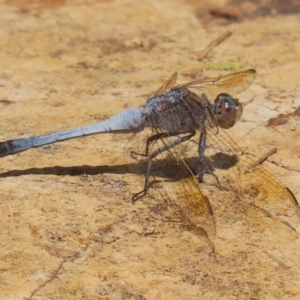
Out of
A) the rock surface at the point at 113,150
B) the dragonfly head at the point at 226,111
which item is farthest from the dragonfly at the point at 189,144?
the rock surface at the point at 113,150

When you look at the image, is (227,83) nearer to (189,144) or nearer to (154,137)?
(189,144)

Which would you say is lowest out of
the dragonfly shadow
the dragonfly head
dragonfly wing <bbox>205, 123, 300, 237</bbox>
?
the dragonfly shadow

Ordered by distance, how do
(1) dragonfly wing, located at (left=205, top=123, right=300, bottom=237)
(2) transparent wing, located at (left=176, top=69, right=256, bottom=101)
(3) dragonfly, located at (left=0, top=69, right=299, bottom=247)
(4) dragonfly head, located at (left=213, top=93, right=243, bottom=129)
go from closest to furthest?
(1) dragonfly wing, located at (left=205, top=123, right=300, bottom=237) → (3) dragonfly, located at (left=0, top=69, right=299, bottom=247) → (4) dragonfly head, located at (left=213, top=93, right=243, bottom=129) → (2) transparent wing, located at (left=176, top=69, right=256, bottom=101)

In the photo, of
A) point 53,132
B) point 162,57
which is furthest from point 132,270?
point 162,57

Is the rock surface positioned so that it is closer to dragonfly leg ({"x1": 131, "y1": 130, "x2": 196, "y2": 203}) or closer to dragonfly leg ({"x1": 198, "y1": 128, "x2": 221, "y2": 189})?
dragonfly leg ({"x1": 131, "y1": 130, "x2": 196, "y2": 203})

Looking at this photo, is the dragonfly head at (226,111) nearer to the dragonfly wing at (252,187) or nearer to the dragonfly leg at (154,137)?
the dragonfly wing at (252,187)

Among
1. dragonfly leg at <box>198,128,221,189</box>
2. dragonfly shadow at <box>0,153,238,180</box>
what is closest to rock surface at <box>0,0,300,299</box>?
dragonfly shadow at <box>0,153,238,180</box>
